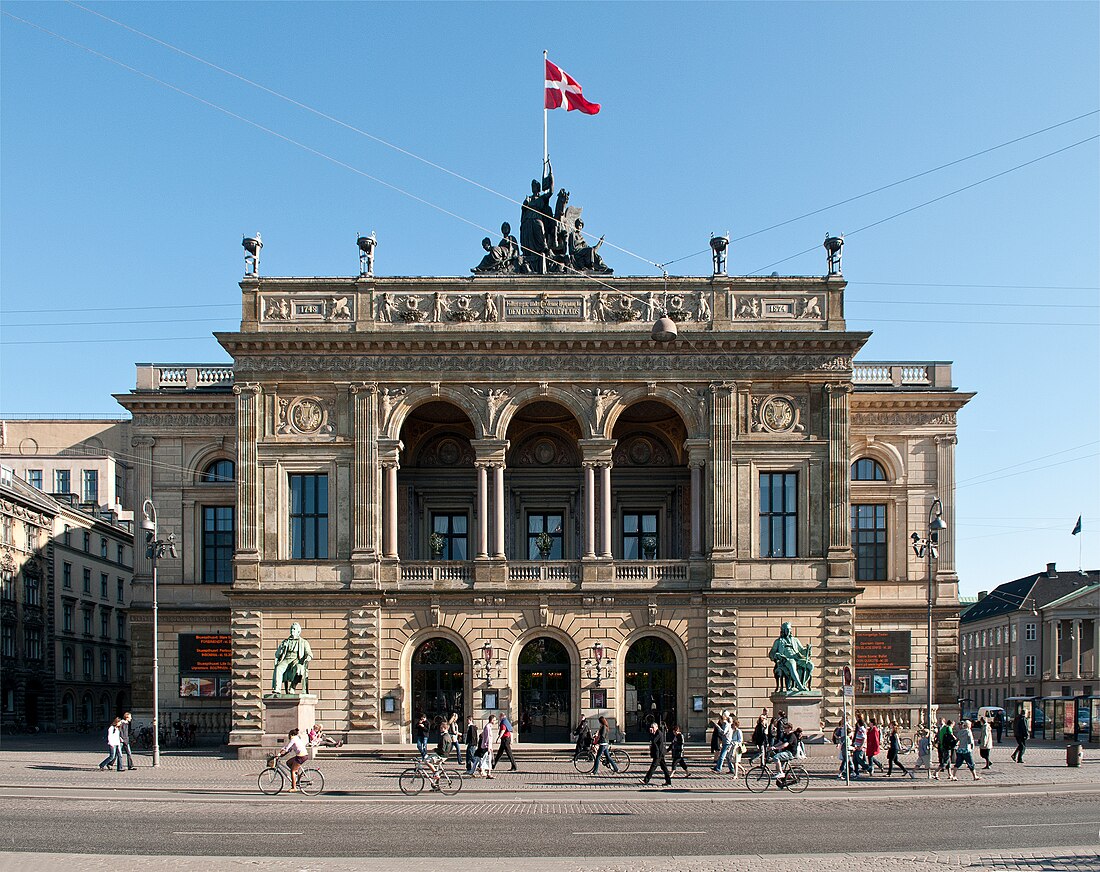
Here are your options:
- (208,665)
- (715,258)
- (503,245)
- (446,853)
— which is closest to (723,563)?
(715,258)

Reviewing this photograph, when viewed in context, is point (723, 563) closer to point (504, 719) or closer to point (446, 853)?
point (504, 719)

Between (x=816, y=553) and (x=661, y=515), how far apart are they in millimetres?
7743

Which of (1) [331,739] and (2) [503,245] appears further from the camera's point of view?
(2) [503,245]

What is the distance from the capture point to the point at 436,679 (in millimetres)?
49062

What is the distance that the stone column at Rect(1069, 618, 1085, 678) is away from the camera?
10312 cm

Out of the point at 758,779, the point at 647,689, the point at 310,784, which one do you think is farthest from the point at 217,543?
the point at 758,779

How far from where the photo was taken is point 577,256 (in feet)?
167

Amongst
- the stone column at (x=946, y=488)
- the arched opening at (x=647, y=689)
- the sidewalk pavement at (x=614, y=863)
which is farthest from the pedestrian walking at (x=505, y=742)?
the stone column at (x=946, y=488)

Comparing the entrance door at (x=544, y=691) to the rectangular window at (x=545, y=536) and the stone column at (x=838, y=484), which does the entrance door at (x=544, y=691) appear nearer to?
the rectangular window at (x=545, y=536)

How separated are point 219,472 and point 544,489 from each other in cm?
1548

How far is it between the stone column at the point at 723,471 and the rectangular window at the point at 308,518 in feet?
50.2

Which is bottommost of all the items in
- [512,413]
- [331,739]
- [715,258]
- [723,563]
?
[331,739]

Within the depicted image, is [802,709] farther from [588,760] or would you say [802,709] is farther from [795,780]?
[795,780]

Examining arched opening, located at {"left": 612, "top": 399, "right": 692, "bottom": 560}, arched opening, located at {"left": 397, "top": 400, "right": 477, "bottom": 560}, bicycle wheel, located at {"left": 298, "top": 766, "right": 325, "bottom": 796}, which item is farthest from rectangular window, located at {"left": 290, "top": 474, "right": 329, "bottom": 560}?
bicycle wheel, located at {"left": 298, "top": 766, "right": 325, "bottom": 796}
